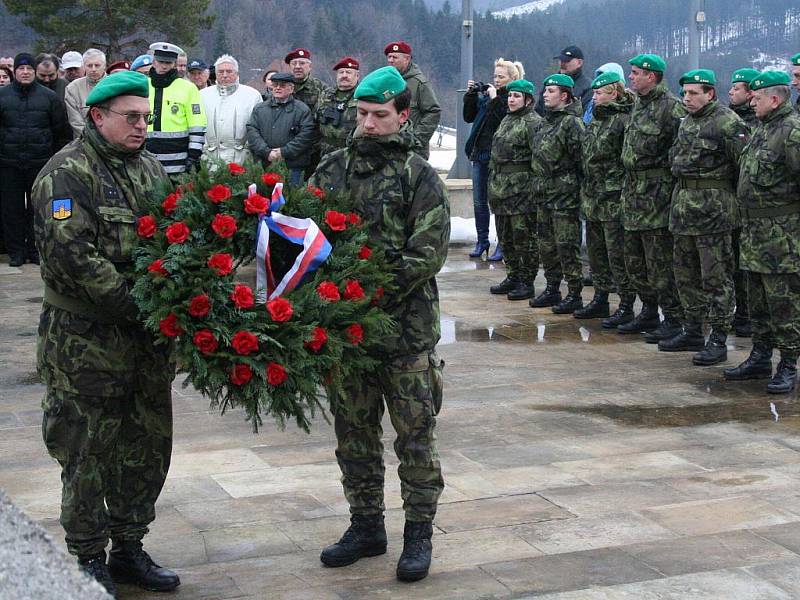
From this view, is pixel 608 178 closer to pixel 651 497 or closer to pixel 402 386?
pixel 651 497

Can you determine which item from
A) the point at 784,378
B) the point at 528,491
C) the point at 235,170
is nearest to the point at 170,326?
the point at 235,170

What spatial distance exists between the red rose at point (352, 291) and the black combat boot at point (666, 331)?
558cm

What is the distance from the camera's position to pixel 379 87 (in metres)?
4.80

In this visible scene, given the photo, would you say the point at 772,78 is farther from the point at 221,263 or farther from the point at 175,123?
the point at 175,123

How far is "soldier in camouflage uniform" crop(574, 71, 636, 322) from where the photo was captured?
32.9 feet

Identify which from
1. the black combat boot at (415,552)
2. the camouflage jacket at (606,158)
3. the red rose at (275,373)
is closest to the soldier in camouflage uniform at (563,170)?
the camouflage jacket at (606,158)

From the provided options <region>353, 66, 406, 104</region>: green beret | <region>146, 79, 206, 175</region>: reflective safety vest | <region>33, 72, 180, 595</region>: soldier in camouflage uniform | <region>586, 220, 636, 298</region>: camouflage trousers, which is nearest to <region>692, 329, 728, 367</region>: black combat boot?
<region>586, 220, 636, 298</region>: camouflage trousers

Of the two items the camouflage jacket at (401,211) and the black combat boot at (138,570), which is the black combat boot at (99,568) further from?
the camouflage jacket at (401,211)

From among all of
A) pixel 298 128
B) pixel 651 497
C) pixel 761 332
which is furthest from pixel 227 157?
pixel 651 497

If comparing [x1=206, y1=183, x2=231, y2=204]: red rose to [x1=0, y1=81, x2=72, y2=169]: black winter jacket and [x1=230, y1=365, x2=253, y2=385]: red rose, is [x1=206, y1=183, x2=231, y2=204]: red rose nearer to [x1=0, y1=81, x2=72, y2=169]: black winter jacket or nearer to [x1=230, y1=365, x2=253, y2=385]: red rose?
[x1=230, y1=365, x2=253, y2=385]: red rose

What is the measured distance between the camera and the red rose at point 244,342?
412 cm

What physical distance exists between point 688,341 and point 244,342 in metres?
5.81

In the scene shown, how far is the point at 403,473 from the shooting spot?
4918 mm

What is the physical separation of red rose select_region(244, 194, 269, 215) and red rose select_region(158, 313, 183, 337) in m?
0.50
